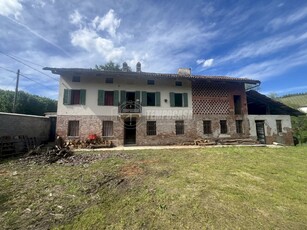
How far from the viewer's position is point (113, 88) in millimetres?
15828

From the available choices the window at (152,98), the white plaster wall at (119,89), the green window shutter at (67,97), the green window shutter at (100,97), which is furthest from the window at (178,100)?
the green window shutter at (67,97)

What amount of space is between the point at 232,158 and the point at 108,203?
8149 millimetres

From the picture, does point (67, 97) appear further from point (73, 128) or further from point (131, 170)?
point (131, 170)

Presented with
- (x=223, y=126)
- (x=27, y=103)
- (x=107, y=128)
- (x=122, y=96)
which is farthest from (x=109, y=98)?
(x=27, y=103)

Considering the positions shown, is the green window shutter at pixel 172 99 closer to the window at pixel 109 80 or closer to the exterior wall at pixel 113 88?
the exterior wall at pixel 113 88

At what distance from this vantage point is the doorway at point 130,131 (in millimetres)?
16000

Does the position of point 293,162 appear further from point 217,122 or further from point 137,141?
point 137,141

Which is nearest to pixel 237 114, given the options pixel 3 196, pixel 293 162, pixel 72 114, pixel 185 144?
pixel 185 144

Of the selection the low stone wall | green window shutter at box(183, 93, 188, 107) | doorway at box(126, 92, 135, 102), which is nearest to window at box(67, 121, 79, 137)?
the low stone wall

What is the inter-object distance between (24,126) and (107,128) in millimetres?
6174

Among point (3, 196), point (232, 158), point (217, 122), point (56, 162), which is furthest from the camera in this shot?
point (217, 122)

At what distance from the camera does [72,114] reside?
14867 mm

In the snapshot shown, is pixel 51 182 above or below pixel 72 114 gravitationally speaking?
below

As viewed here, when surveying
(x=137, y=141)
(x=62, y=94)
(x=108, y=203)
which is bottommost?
(x=108, y=203)
